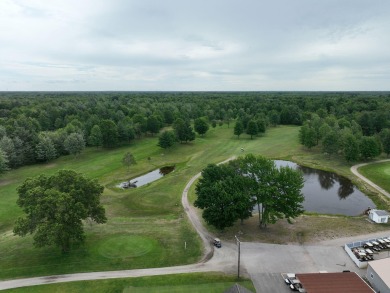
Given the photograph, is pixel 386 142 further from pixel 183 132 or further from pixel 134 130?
pixel 134 130

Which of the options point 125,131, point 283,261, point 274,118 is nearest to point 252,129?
point 274,118

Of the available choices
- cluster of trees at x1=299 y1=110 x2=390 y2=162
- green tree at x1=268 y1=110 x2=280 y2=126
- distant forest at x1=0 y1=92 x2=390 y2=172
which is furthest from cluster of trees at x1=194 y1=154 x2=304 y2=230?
green tree at x1=268 y1=110 x2=280 y2=126

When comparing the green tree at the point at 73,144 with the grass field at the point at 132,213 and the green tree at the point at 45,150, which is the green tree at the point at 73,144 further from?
the green tree at the point at 45,150

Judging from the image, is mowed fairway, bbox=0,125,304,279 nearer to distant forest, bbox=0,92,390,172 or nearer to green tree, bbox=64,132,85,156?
green tree, bbox=64,132,85,156

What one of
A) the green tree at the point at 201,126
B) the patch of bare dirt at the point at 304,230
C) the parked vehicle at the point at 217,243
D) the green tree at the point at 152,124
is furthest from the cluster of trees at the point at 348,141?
the parked vehicle at the point at 217,243

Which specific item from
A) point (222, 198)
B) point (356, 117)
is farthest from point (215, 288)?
point (356, 117)
